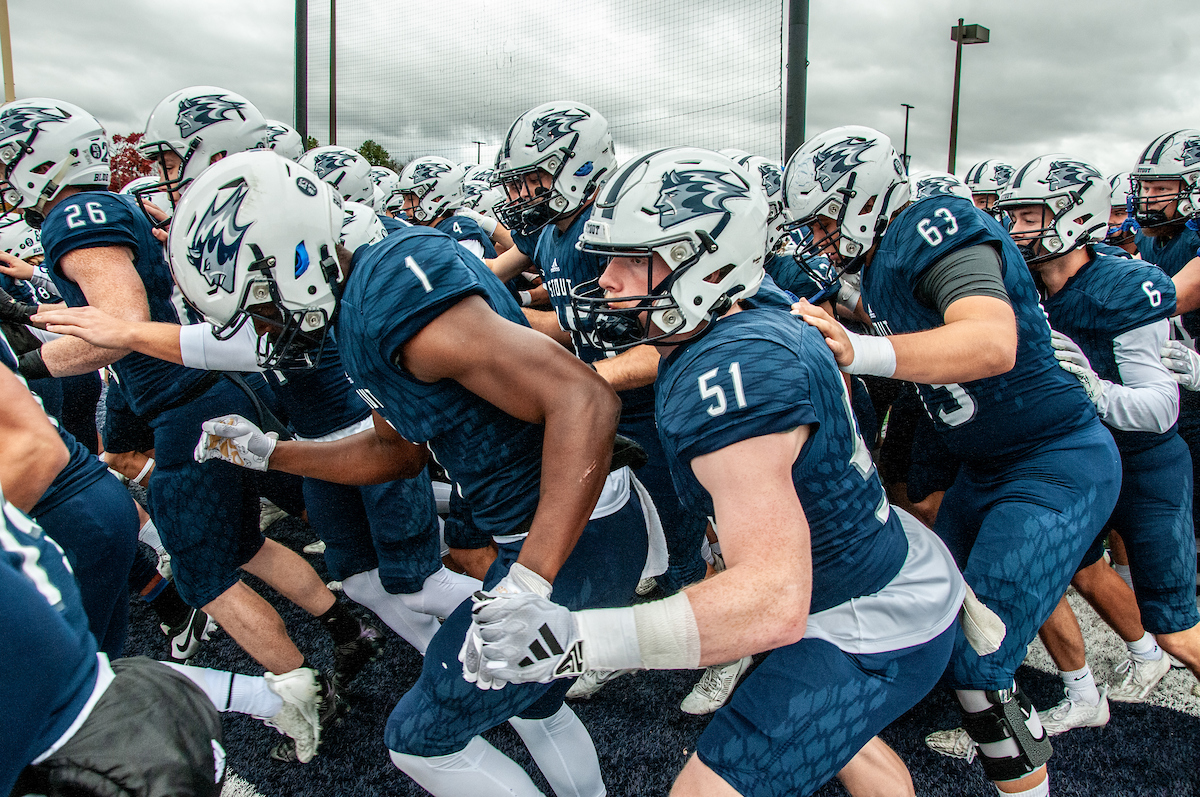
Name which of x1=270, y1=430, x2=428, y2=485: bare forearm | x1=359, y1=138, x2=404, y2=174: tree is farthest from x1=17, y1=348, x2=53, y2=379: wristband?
x1=359, y1=138, x2=404, y2=174: tree

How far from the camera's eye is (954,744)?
272 cm

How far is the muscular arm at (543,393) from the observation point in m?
1.70

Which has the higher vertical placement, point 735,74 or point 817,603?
point 735,74

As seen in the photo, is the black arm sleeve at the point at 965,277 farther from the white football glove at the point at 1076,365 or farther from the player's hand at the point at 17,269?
the player's hand at the point at 17,269

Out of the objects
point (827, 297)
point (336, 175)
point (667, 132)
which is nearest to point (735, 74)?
point (667, 132)

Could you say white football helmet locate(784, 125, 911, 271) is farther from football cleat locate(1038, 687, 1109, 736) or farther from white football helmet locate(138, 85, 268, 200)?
white football helmet locate(138, 85, 268, 200)

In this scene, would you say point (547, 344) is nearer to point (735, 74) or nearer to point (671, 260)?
point (671, 260)

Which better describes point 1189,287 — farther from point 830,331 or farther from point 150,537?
point 150,537

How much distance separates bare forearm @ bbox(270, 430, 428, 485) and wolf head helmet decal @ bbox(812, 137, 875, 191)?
171cm

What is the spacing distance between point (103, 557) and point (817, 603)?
2.10 metres

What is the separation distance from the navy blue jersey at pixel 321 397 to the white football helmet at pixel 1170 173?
4500mm

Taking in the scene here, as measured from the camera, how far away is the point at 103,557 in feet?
7.52

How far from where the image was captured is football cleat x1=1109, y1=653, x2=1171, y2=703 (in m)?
3.04

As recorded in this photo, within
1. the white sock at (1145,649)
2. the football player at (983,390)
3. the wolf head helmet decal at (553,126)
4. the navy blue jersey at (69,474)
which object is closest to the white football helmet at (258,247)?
the navy blue jersey at (69,474)
